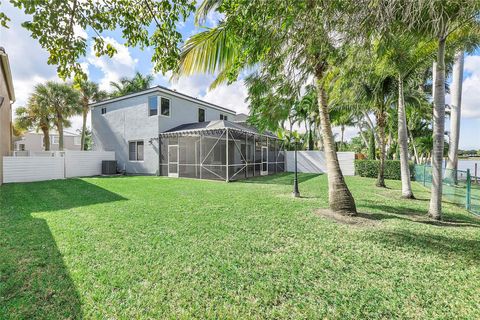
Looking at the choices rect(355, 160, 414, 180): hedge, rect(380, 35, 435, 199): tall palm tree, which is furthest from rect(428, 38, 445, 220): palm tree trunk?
rect(355, 160, 414, 180): hedge

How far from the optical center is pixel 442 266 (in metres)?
3.16

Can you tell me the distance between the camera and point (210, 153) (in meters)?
15.2

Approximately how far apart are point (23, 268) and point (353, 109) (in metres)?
13.5

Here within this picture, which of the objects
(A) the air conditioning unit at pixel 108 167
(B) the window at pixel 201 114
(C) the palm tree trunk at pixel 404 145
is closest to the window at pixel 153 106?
(B) the window at pixel 201 114

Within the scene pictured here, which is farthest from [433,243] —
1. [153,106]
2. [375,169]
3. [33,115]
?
[33,115]

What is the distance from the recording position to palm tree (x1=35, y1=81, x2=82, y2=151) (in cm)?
1816

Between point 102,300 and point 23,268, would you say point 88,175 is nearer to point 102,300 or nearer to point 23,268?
point 23,268

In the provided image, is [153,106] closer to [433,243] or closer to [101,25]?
[101,25]

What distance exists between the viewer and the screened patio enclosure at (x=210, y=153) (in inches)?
514

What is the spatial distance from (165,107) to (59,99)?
10498 millimetres

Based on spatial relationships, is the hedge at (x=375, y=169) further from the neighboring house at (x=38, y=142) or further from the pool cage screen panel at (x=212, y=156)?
the neighboring house at (x=38, y=142)

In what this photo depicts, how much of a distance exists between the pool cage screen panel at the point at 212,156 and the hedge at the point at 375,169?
20.4 ft

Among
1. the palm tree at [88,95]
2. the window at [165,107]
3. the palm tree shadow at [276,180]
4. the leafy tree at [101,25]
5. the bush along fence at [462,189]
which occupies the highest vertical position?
the palm tree at [88,95]

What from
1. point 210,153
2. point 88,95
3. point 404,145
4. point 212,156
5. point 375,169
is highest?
point 88,95
